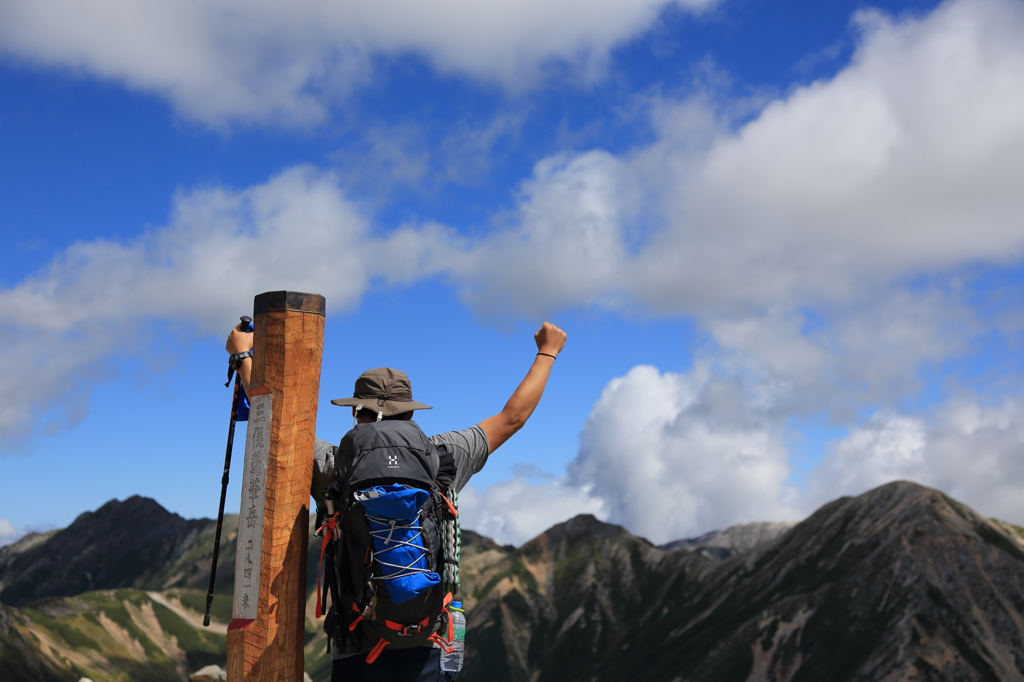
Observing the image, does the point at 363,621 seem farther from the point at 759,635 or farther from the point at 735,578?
the point at 735,578

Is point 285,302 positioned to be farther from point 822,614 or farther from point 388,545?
point 822,614

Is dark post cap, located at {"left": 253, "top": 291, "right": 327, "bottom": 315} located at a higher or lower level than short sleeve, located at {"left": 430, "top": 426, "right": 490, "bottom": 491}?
higher

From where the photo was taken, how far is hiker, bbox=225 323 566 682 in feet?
19.9

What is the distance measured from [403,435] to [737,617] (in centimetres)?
15036

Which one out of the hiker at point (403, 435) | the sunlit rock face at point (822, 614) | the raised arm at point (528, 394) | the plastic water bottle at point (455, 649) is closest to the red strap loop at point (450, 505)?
the hiker at point (403, 435)

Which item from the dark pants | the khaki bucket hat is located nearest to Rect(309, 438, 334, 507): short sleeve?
the khaki bucket hat

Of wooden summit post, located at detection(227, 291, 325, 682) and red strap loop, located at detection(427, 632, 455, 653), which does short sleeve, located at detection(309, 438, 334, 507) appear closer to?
wooden summit post, located at detection(227, 291, 325, 682)

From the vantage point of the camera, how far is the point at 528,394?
24.1 feet

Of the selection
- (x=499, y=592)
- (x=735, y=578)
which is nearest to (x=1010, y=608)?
(x=735, y=578)

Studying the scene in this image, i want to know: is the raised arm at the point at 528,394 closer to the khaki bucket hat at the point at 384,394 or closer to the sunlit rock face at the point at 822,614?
the khaki bucket hat at the point at 384,394

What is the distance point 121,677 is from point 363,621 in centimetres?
17239

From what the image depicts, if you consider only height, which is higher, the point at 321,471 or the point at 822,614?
the point at 822,614

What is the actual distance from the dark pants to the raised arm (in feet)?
5.77

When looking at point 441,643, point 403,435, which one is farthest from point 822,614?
point 403,435
